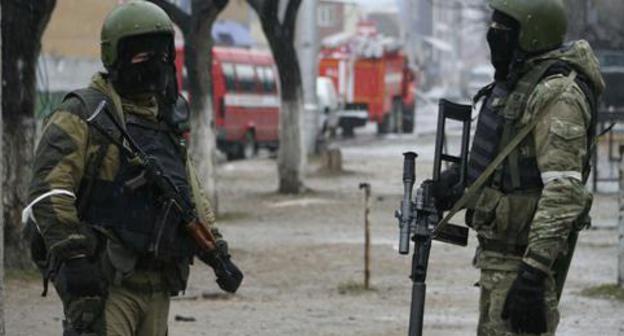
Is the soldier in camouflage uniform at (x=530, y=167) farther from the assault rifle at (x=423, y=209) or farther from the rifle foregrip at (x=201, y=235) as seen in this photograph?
the rifle foregrip at (x=201, y=235)

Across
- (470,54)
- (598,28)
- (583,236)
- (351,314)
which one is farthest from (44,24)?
(470,54)

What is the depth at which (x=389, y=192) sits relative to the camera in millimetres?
26453

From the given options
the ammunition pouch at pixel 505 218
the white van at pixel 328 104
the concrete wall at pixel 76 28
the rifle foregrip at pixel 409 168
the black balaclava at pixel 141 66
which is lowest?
the white van at pixel 328 104

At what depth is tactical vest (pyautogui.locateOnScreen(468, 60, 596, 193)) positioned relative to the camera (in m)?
6.22

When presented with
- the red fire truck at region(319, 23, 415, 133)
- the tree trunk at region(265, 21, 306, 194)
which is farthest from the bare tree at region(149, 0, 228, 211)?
the red fire truck at region(319, 23, 415, 133)

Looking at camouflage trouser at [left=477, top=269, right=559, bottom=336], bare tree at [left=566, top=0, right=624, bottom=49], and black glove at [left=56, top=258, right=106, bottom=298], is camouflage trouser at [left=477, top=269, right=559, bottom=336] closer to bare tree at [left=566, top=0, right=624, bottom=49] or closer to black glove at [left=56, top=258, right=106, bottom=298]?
black glove at [left=56, top=258, right=106, bottom=298]

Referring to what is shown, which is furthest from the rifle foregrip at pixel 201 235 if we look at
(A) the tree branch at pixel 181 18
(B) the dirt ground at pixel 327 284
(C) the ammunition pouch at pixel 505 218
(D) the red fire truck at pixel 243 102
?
(D) the red fire truck at pixel 243 102

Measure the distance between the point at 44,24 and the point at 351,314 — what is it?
3893 mm

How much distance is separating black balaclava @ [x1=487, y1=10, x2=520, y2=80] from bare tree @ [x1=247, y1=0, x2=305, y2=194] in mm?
17243

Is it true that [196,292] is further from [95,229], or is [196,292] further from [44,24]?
[95,229]

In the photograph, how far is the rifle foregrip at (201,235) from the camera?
20.0 ft

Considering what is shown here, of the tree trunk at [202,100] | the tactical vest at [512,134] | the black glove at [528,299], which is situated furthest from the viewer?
the tree trunk at [202,100]

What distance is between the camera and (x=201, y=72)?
19.9 meters

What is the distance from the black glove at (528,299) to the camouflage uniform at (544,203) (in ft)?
0.14
